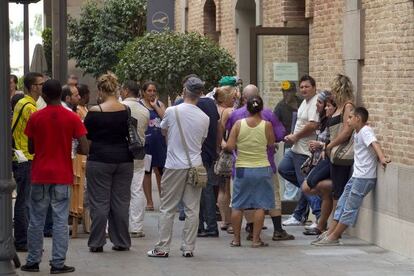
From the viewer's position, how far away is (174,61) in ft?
67.5

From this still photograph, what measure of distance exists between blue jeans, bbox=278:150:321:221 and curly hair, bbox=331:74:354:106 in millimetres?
1199

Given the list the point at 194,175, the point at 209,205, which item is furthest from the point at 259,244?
the point at 194,175

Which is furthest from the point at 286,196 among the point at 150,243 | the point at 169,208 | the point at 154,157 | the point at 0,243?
the point at 0,243

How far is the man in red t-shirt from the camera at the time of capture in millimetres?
10617

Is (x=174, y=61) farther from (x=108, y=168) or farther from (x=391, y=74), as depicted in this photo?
(x=108, y=168)

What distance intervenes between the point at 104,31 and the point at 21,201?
21.9 meters

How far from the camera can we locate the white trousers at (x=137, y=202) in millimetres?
13531

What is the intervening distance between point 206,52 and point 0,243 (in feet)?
36.6

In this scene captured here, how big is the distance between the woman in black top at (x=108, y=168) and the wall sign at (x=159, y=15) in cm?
1509

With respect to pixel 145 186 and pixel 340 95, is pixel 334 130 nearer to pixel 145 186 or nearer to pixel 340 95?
pixel 340 95

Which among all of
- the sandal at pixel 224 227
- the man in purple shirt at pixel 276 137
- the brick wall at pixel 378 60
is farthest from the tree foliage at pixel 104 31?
the man in purple shirt at pixel 276 137

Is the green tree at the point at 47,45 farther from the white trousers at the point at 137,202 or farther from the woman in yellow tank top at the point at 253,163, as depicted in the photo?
the woman in yellow tank top at the point at 253,163

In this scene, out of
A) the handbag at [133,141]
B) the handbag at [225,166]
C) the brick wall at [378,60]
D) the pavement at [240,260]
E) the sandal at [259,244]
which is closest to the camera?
the pavement at [240,260]

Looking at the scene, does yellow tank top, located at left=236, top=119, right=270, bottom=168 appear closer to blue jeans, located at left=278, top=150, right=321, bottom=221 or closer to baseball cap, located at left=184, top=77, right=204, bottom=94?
baseball cap, located at left=184, top=77, right=204, bottom=94
